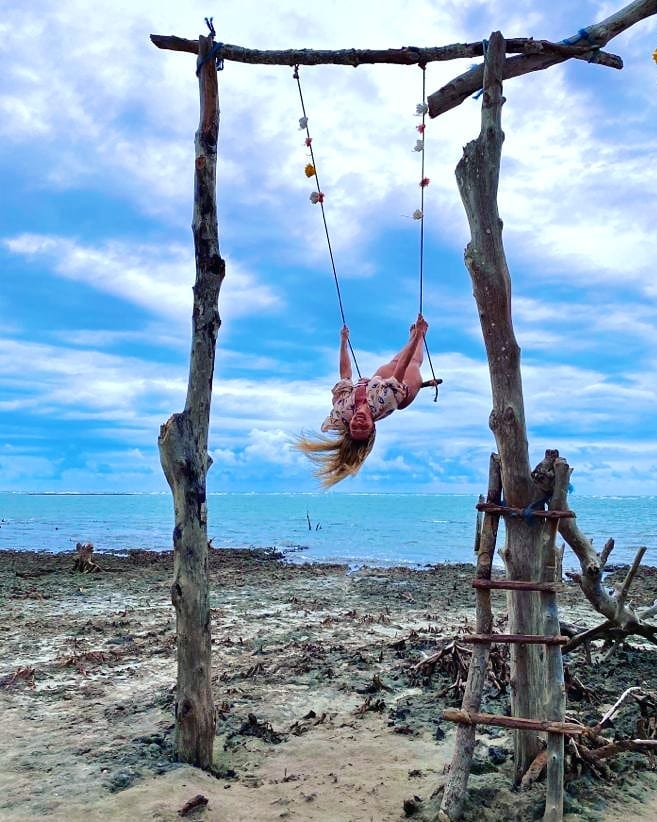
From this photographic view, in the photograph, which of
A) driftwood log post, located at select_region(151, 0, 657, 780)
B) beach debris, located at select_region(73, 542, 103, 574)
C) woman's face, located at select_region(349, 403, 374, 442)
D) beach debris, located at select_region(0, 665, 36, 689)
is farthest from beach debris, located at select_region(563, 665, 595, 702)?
beach debris, located at select_region(73, 542, 103, 574)

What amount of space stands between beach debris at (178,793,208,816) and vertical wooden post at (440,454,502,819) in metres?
1.64

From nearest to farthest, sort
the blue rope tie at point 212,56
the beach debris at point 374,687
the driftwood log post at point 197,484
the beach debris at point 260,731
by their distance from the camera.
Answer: the driftwood log post at point 197,484 < the blue rope tie at point 212,56 < the beach debris at point 260,731 < the beach debris at point 374,687

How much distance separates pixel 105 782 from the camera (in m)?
5.00

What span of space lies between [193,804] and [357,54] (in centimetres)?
603

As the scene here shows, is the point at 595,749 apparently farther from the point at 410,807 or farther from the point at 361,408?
the point at 361,408

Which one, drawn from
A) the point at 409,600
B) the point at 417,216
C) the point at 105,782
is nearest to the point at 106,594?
the point at 409,600

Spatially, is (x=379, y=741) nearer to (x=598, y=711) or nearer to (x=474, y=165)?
(x=598, y=711)

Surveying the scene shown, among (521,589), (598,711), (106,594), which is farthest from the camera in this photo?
(106,594)

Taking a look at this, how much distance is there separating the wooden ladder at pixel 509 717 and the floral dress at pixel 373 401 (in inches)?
90.0

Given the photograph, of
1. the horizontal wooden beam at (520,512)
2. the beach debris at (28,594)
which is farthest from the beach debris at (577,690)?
the beach debris at (28,594)

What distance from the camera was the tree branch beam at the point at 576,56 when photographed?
5.38 meters

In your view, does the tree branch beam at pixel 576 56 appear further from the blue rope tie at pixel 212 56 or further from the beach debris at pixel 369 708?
the beach debris at pixel 369 708

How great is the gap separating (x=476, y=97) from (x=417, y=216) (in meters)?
1.35

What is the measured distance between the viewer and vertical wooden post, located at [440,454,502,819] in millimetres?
4512
